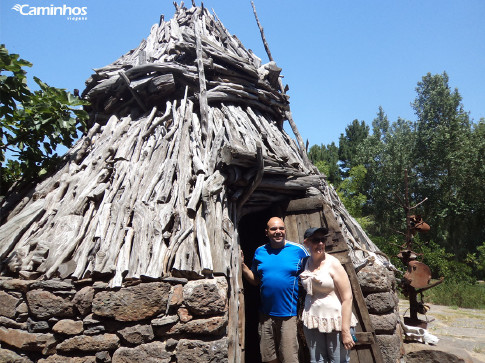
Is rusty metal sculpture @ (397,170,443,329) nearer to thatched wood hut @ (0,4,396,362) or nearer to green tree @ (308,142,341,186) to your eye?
thatched wood hut @ (0,4,396,362)

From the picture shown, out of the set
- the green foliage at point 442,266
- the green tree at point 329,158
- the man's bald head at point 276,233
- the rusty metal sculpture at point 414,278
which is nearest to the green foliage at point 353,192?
the green tree at point 329,158

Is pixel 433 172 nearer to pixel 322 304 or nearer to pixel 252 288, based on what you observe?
pixel 252 288

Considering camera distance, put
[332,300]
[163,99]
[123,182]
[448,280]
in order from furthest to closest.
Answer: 1. [448,280]
2. [163,99]
3. [123,182]
4. [332,300]

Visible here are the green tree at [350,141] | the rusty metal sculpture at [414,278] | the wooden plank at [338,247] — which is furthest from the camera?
the green tree at [350,141]

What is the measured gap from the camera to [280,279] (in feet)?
11.7

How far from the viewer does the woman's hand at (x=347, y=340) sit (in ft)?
9.56

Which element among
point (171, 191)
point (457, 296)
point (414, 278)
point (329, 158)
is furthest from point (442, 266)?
point (171, 191)

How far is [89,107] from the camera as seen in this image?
6.04 metres

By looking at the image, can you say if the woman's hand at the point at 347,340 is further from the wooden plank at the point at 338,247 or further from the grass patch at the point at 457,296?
the grass patch at the point at 457,296

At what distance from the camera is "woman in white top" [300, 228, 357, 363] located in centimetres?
299

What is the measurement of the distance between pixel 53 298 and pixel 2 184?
270cm

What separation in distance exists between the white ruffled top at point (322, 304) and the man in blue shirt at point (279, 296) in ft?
1.37

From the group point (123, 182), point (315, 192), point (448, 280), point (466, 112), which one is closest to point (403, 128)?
point (466, 112)

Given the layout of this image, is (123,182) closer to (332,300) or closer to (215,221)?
(215,221)
